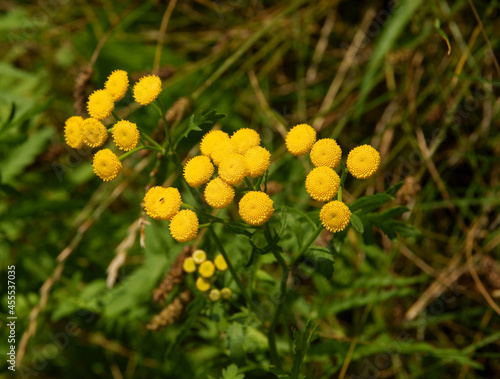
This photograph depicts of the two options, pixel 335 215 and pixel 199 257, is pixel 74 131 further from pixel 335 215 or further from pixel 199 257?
pixel 335 215

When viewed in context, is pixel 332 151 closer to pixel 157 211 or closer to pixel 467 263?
pixel 157 211

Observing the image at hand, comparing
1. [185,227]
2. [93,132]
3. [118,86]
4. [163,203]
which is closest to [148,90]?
[118,86]

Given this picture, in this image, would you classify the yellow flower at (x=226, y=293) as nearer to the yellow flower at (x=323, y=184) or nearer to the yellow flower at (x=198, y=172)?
the yellow flower at (x=198, y=172)

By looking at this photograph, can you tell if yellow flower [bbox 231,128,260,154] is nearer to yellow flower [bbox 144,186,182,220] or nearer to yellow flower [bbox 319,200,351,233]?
yellow flower [bbox 144,186,182,220]

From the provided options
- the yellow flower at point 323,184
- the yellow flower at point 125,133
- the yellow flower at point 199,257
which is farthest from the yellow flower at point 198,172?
the yellow flower at point 199,257

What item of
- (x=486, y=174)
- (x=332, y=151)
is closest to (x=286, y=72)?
(x=486, y=174)

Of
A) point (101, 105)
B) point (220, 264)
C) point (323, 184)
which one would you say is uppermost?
point (101, 105)

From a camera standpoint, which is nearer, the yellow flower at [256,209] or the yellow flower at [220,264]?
the yellow flower at [256,209]
